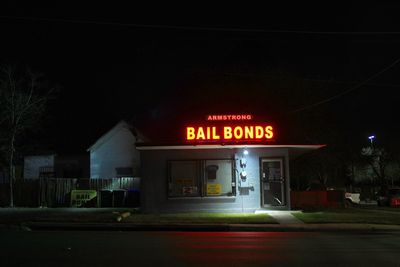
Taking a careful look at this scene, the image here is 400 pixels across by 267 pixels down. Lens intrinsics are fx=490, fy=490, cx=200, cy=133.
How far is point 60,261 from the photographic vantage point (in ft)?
31.1

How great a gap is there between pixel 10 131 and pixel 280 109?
64.1 ft

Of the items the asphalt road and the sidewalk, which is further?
the sidewalk

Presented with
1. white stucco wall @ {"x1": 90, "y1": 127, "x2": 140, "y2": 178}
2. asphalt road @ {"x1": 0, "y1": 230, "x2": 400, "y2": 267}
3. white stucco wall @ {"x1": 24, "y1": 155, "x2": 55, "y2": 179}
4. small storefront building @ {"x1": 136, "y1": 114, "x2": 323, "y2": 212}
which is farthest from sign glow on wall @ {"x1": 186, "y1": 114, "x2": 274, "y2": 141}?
white stucco wall @ {"x1": 24, "y1": 155, "x2": 55, "y2": 179}

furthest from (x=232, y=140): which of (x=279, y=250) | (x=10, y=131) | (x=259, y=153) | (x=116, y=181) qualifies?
(x=10, y=131)

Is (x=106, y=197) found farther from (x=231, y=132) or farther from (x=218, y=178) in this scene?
(x=231, y=132)

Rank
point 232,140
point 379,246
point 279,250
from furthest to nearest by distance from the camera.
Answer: point 232,140, point 379,246, point 279,250

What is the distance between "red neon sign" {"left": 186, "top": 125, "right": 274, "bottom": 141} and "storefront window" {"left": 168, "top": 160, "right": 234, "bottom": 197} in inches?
56.2

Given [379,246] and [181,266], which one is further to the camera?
[379,246]

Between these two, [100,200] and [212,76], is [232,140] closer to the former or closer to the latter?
[100,200]

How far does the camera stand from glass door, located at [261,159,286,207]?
2266 cm

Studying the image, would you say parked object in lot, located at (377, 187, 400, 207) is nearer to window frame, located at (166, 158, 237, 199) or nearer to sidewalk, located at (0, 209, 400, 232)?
window frame, located at (166, 158, 237, 199)

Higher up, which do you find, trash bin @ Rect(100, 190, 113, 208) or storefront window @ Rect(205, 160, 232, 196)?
storefront window @ Rect(205, 160, 232, 196)

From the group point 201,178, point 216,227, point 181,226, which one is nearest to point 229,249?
point 216,227

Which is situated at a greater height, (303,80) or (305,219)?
(303,80)
